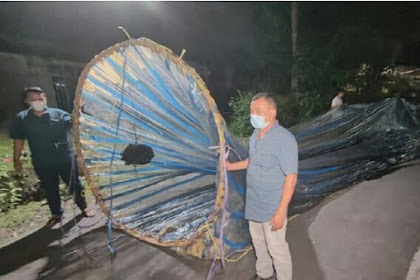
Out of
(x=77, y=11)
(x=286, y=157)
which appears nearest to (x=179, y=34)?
(x=77, y=11)

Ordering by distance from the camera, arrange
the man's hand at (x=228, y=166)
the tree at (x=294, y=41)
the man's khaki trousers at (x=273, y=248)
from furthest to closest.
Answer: the tree at (x=294, y=41), the man's hand at (x=228, y=166), the man's khaki trousers at (x=273, y=248)

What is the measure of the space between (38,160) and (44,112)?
2.00 ft

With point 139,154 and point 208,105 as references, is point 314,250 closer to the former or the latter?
point 208,105

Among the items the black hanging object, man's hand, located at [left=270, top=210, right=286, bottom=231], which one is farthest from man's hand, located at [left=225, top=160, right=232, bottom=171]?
the black hanging object

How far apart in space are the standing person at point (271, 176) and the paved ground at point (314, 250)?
0.60 m

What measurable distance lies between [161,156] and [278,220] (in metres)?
1.24

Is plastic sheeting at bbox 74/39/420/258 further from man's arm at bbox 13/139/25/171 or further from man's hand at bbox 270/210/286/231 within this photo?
man's arm at bbox 13/139/25/171

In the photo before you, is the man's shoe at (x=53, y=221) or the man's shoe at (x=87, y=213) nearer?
the man's shoe at (x=53, y=221)

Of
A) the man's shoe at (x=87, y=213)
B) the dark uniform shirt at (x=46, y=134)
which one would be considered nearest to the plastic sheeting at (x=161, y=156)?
the dark uniform shirt at (x=46, y=134)

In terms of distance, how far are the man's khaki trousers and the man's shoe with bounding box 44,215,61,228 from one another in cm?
281

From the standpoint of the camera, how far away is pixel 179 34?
1514cm

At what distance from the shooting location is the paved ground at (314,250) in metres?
2.71

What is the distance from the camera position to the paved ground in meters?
2.71

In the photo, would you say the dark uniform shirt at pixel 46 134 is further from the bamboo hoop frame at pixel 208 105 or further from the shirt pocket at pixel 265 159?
the shirt pocket at pixel 265 159
